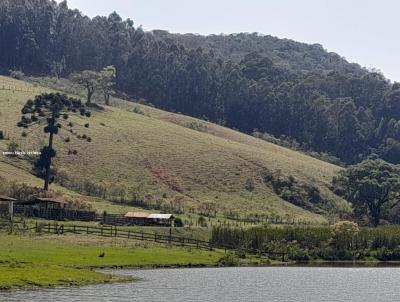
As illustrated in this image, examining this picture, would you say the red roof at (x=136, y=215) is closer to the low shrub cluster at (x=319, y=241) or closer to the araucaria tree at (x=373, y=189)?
the low shrub cluster at (x=319, y=241)

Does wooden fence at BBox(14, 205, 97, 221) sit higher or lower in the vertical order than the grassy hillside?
lower

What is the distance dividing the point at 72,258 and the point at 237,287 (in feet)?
62.9

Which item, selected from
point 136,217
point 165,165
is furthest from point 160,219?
point 165,165

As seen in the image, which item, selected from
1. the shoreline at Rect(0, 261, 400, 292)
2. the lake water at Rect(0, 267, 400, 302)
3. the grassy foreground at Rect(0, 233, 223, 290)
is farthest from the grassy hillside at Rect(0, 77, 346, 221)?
the lake water at Rect(0, 267, 400, 302)

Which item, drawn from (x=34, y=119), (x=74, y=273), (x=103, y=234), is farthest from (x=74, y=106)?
(x=74, y=273)

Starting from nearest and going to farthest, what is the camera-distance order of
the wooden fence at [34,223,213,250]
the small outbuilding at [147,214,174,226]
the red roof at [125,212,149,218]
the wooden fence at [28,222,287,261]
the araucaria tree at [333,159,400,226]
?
the wooden fence at [34,223,213,250]
the wooden fence at [28,222,287,261]
the small outbuilding at [147,214,174,226]
the red roof at [125,212,149,218]
the araucaria tree at [333,159,400,226]

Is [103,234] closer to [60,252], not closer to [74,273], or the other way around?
[60,252]

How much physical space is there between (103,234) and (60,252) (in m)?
17.6

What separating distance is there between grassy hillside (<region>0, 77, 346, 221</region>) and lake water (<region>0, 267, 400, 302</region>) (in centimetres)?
5845

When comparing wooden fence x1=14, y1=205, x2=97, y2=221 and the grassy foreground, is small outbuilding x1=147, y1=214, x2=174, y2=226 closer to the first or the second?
wooden fence x1=14, y1=205, x2=97, y2=221

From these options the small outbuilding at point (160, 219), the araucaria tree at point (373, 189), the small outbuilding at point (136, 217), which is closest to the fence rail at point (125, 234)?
the small outbuilding at point (160, 219)

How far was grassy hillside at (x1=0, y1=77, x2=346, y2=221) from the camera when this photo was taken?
479 feet

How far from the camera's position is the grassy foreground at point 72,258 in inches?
2339

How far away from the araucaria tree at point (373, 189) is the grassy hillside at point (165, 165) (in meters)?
7.75
